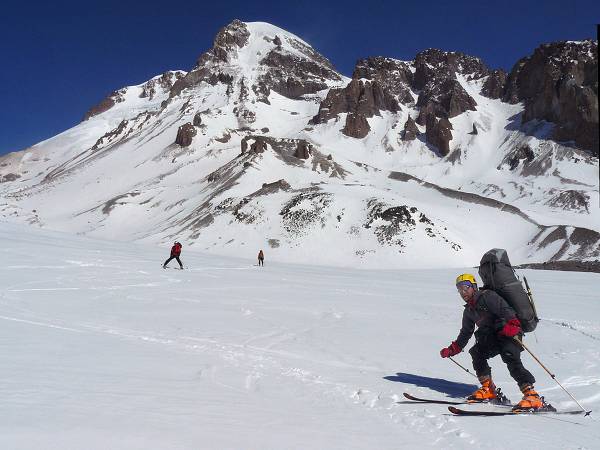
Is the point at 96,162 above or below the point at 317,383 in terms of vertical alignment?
above

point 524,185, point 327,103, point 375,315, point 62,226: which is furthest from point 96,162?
point 375,315

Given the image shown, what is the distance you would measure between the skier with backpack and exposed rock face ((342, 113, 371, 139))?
168333mm

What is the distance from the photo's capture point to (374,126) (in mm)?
180750

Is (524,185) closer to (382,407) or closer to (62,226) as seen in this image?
(62,226)

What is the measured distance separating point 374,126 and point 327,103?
1951cm

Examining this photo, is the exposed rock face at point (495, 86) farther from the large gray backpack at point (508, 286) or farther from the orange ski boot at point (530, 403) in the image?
the orange ski boot at point (530, 403)

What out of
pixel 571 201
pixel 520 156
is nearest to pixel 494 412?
pixel 571 201

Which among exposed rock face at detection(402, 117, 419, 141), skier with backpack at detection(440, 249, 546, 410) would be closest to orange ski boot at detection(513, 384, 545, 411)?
skier with backpack at detection(440, 249, 546, 410)

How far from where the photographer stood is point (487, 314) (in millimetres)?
7035

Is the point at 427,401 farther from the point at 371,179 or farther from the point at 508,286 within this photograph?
the point at 371,179

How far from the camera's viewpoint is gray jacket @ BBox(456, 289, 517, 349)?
6723mm

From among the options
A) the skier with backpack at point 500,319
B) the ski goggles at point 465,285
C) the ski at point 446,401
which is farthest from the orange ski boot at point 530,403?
the ski goggles at point 465,285

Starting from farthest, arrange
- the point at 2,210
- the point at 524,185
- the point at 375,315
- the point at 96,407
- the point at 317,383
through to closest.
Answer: the point at 2,210 < the point at 524,185 < the point at 375,315 < the point at 317,383 < the point at 96,407

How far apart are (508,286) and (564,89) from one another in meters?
163
